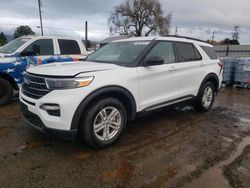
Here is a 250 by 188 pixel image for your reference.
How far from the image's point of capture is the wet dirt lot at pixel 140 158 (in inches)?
115

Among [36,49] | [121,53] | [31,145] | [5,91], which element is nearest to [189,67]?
[121,53]

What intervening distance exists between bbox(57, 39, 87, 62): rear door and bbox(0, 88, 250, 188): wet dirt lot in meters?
Result: 2.75

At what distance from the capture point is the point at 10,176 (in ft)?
9.75

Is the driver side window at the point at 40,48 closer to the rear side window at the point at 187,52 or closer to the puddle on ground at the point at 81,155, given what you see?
the rear side window at the point at 187,52

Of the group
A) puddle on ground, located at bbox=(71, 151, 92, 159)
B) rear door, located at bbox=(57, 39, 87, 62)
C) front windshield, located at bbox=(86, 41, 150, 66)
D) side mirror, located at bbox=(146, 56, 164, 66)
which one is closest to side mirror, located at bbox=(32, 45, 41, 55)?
rear door, located at bbox=(57, 39, 87, 62)

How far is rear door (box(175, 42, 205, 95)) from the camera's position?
196 inches

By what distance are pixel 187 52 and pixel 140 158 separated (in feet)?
9.25

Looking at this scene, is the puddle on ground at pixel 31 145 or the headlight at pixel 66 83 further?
the puddle on ground at pixel 31 145

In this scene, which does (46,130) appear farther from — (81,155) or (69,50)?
(69,50)

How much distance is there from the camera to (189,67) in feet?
16.8

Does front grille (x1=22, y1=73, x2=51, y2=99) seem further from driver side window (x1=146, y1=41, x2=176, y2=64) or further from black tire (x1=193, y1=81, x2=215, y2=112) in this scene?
black tire (x1=193, y1=81, x2=215, y2=112)

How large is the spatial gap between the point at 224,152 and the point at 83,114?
2288 millimetres

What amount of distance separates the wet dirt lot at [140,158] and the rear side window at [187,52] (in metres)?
1.42

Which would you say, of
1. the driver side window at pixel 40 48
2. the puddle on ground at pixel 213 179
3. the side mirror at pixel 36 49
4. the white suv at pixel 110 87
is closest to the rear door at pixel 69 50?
the driver side window at pixel 40 48
